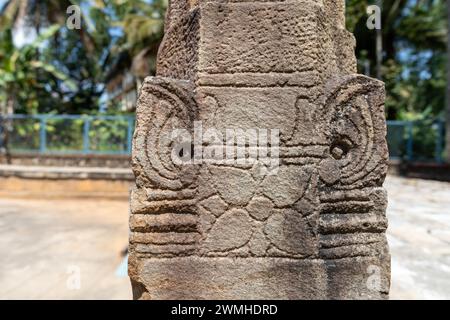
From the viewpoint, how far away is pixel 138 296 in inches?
54.8

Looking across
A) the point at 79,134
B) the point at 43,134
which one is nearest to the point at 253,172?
the point at 79,134

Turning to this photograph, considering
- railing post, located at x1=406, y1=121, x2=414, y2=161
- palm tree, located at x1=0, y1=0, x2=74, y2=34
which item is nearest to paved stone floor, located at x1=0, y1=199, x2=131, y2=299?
railing post, located at x1=406, y1=121, x2=414, y2=161

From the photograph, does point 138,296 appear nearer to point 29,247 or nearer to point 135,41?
point 29,247

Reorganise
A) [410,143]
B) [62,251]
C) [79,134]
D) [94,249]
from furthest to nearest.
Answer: [410,143] < [79,134] < [94,249] < [62,251]

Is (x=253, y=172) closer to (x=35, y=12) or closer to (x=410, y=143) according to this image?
(x=410, y=143)

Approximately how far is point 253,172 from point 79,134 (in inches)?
323

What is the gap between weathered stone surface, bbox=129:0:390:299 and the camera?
131 cm

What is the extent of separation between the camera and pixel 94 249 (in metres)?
3.46

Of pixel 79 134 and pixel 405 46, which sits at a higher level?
pixel 405 46

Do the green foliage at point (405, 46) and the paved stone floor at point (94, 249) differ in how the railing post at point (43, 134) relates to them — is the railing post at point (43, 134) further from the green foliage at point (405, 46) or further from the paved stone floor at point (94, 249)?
the green foliage at point (405, 46)

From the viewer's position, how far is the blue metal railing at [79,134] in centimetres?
861

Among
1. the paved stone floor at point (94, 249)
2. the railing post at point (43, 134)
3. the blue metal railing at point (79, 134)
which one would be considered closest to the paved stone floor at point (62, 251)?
the paved stone floor at point (94, 249)

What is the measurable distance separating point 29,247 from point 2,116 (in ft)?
22.4
